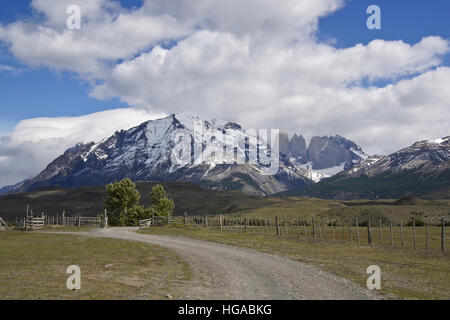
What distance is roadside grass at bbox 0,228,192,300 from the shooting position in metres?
16.5

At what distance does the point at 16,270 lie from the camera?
22.2m

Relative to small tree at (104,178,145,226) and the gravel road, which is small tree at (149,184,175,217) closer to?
small tree at (104,178,145,226)

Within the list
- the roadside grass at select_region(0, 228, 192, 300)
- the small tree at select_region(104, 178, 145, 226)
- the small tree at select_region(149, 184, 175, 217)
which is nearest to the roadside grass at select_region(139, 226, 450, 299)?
the roadside grass at select_region(0, 228, 192, 300)

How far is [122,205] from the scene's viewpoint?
83.9 meters

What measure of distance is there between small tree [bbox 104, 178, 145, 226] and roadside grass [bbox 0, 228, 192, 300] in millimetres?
48945

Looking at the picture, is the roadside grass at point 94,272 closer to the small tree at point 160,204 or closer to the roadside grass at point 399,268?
the roadside grass at point 399,268

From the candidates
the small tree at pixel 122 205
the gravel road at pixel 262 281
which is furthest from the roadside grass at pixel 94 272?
the small tree at pixel 122 205

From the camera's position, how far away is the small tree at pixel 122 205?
3287 inches

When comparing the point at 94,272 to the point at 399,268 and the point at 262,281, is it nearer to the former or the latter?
the point at 262,281

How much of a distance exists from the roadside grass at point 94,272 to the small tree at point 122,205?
48.9 metres

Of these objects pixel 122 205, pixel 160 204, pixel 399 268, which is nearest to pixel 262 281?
pixel 399 268

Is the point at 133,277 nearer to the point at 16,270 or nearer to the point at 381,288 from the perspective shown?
the point at 16,270
